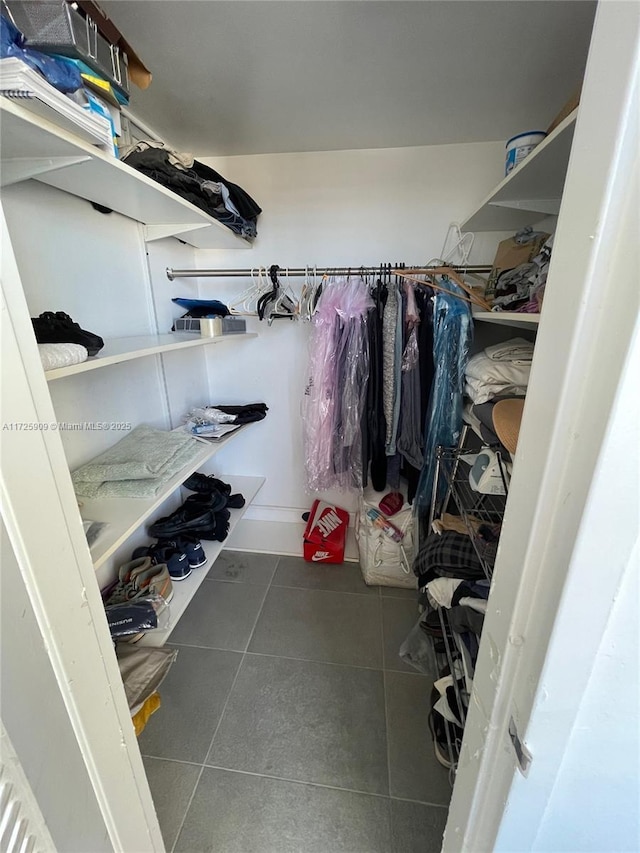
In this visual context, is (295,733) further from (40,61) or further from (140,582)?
(40,61)

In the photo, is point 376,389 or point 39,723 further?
point 376,389

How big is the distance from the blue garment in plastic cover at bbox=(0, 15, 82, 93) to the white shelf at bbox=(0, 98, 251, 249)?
0.07m

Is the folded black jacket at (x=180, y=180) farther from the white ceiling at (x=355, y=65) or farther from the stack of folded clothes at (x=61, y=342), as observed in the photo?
the stack of folded clothes at (x=61, y=342)

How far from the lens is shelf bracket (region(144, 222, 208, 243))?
1417 mm

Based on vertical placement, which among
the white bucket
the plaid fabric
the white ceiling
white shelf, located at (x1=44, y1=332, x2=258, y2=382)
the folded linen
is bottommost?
the plaid fabric

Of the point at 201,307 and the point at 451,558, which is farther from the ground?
the point at 201,307

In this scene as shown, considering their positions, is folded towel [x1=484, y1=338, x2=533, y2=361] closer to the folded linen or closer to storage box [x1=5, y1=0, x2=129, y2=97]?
the folded linen

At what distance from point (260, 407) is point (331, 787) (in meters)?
1.59

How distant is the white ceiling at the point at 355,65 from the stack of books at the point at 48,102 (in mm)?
399

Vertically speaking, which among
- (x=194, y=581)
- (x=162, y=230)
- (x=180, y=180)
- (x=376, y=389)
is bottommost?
(x=194, y=581)

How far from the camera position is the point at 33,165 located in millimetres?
793

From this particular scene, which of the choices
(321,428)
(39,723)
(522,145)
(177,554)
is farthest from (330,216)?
(39,723)

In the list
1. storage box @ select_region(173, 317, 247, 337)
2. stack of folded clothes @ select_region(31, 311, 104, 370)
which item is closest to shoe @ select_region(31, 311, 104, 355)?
stack of folded clothes @ select_region(31, 311, 104, 370)

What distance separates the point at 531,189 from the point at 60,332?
56.9 inches
